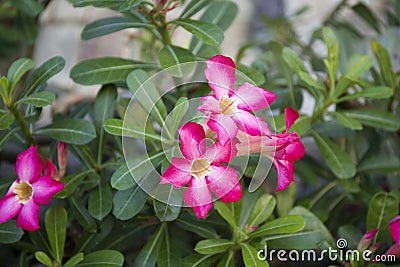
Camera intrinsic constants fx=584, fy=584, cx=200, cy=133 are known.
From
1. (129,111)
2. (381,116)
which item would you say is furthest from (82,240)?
(381,116)

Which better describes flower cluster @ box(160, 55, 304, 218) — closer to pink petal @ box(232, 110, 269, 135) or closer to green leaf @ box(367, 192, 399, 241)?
pink petal @ box(232, 110, 269, 135)

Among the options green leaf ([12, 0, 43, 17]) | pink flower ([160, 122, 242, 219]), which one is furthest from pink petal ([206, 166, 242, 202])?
green leaf ([12, 0, 43, 17])

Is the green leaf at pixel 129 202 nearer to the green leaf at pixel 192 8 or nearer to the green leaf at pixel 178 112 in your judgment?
the green leaf at pixel 178 112

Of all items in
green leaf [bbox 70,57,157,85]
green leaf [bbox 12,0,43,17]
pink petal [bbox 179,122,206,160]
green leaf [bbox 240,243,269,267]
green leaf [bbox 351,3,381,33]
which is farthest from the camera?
green leaf [bbox 351,3,381,33]

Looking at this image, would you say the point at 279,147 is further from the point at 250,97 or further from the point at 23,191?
the point at 23,191

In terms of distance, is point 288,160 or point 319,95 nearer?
point 288,160

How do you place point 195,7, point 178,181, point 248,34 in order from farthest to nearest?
1. point 248,34
2. point 195,7
3. point 178,181

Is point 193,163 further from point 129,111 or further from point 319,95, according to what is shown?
point 319,95
